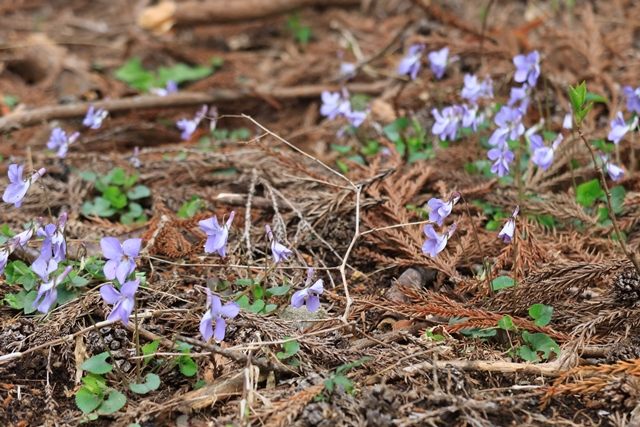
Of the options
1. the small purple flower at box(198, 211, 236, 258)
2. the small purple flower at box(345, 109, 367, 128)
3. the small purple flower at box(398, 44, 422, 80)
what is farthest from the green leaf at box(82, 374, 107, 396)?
the small purple flower at box(398, 44, 422, 80)

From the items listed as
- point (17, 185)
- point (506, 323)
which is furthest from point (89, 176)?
point (506, 323)

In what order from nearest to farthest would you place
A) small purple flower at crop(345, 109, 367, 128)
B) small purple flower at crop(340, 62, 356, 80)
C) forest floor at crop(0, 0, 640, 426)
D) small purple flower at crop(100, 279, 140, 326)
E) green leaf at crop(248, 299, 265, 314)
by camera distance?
small purple flower at crop(100, 279, 140, 326) < forest floor at crop(0, 0, 640, 426) < green leaf at crop(248, 299, 265, 314) < small purple flower at crop(345, 109, 367, 128) < small purple flower at crop(340, 62, 356, 80)

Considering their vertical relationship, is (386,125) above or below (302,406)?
below

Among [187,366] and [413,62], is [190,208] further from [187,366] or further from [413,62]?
[413,62]

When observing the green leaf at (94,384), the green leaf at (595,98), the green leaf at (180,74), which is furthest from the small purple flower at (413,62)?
the green leaf at (94,384)

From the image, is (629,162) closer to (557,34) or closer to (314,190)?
(557,34)

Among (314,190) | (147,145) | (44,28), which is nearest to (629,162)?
(314,190)

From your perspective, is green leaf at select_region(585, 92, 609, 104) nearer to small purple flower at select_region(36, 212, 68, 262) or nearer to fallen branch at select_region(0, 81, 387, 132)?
fallen branch at select_region(0, 81, 387, 132)
